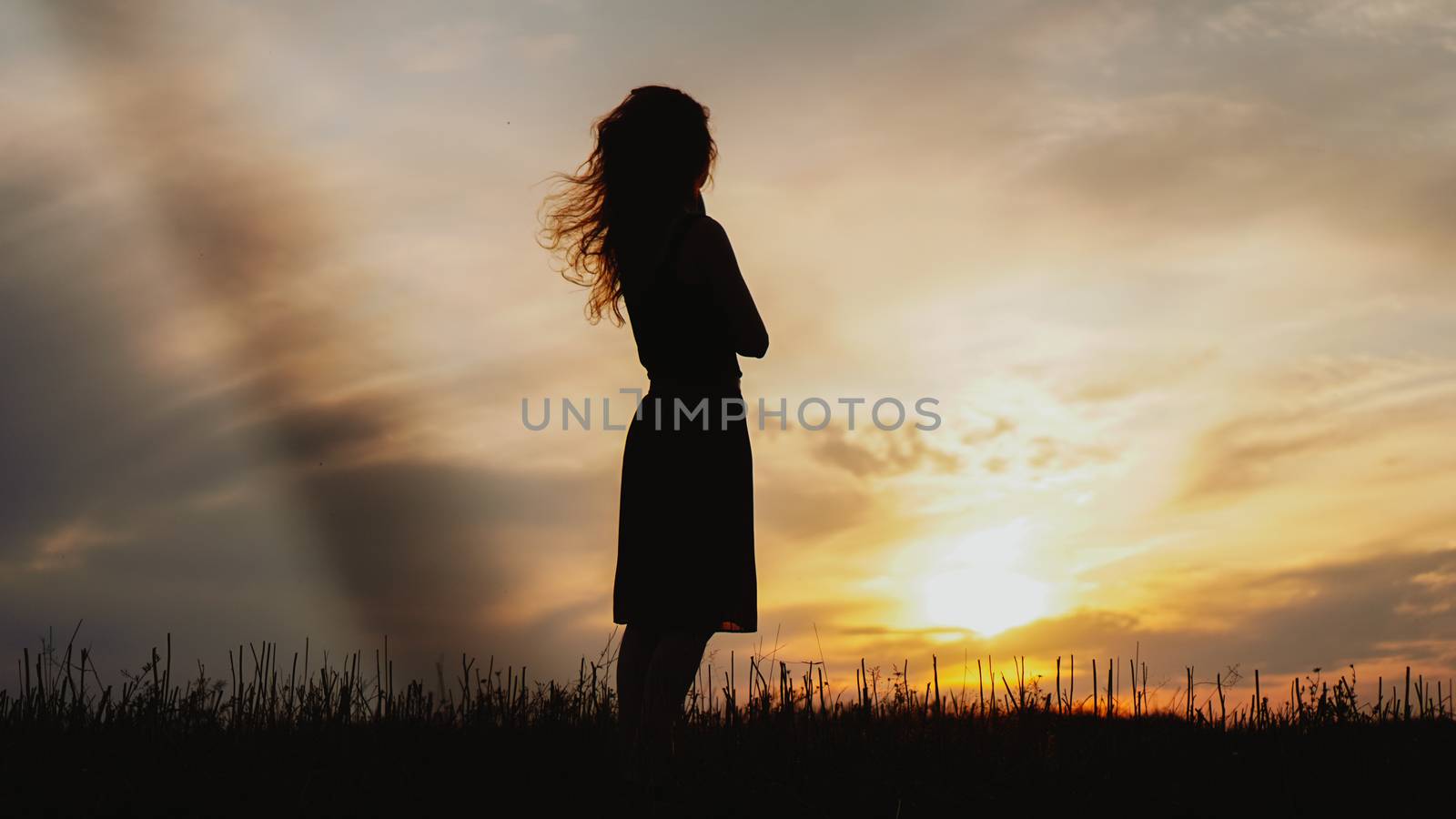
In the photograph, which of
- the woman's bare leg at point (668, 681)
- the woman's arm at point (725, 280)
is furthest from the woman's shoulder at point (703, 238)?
the woman's bare leg at point (668, 681)

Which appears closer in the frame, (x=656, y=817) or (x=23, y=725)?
(x=656, y=817)

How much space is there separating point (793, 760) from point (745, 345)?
78.8 inches

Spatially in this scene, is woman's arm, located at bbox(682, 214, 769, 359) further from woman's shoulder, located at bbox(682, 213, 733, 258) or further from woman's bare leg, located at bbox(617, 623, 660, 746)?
woman's bare leg, located at bbox(617, 623, 660, 746)

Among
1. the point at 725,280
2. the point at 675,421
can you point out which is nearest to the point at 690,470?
the point at 675,421

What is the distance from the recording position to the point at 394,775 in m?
4.57

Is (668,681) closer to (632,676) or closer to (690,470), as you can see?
(632,676)

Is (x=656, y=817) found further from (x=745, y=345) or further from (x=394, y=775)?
(x=745, y=345)

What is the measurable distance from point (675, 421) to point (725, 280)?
60cm

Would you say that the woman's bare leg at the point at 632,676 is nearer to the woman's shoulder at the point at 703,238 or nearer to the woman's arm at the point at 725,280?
the woman's arm at the point at 725,280

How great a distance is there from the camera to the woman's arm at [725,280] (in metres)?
4.14

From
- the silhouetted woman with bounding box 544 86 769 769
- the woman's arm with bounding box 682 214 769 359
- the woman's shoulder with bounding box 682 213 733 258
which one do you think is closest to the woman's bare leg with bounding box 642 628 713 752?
the silhouetted woman with bounding box 544 86 769 769

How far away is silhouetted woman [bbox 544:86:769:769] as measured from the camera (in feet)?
13.9

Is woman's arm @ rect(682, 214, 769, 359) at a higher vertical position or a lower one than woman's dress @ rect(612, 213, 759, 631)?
higher

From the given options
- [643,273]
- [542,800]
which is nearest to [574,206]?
[643,273]
